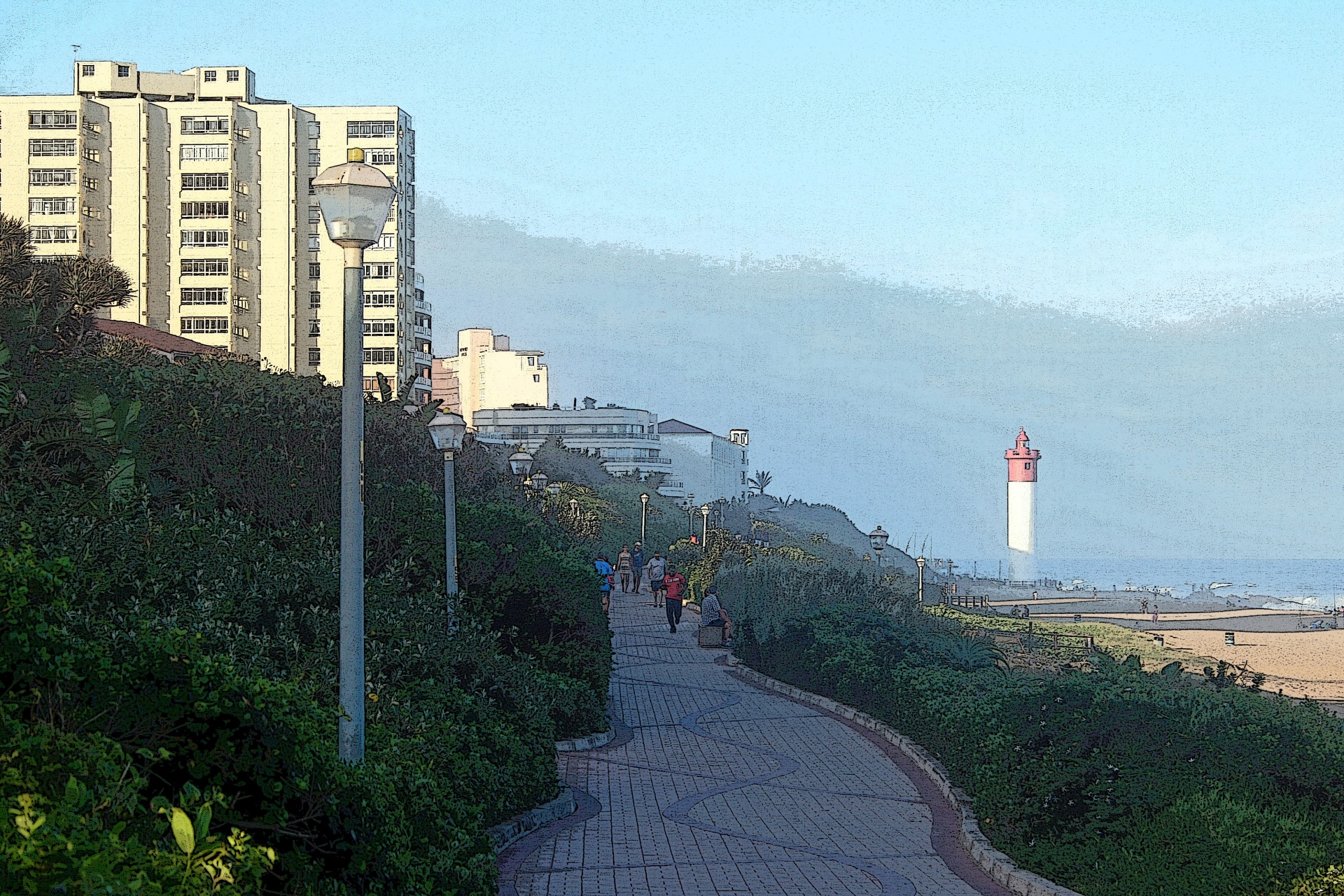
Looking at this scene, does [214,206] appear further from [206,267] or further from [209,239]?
[206,267]

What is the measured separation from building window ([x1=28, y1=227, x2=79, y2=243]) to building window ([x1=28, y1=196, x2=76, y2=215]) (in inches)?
35.2

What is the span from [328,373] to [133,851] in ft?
246

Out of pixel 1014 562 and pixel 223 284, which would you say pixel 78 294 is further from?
pixel 1014 562

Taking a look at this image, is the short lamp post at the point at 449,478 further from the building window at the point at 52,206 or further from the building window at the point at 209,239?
the building window at the point at 52,206

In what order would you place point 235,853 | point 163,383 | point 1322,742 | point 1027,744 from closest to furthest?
point 235,853 < point 1322,742 < point 1027,744 < point 163,383

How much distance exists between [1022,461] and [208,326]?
65.2 m

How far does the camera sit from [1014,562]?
113062 mm

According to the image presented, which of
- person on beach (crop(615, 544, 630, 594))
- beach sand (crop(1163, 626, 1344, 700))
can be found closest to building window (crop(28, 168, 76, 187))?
person on beach (crop(615, 544, 630, 594))

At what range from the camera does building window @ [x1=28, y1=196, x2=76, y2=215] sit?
75500 millimetres

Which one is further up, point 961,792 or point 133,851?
point 133,851

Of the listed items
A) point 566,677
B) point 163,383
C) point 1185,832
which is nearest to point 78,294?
point 163,383

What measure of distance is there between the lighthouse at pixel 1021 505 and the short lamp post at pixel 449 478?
97428mm

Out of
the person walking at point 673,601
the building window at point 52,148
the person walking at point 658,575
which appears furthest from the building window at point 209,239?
the person walking at point 673,601

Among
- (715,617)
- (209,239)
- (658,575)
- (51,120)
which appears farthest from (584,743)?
(51,120)
